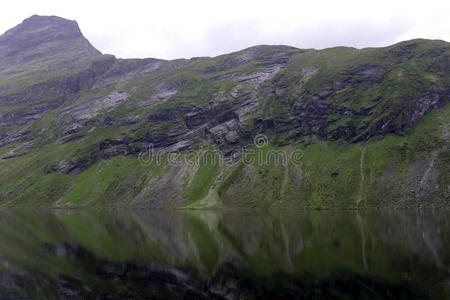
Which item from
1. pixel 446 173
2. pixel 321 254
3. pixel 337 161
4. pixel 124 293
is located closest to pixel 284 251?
pixel 321 254

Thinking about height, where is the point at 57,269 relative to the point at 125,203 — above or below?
above

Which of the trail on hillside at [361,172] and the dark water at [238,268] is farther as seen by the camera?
the trail on hillside at [361,172]

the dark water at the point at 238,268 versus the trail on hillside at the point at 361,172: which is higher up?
the dark water at the point at 238,268

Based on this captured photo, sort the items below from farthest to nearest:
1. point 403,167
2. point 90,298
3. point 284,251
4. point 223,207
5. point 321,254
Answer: point 223,207, point 403,167, point 284,251, point 321,254, point 90,298

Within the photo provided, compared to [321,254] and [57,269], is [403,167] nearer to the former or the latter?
[321,254]

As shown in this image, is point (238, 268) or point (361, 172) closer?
point (238, 268)

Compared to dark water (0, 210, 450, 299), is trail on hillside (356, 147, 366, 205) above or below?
below

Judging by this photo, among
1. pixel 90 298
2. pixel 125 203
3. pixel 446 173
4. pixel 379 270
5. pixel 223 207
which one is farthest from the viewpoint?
pixel 125 203

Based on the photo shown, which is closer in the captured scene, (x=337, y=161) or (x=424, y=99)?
(x=337, y=161)

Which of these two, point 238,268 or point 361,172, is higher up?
point 238,268

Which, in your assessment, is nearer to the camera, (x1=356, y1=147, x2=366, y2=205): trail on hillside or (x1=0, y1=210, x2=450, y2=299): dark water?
(x1=0, y1=210, x2=450, y2=299): dark water

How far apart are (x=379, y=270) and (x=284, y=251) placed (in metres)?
14.5

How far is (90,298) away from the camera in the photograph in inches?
1115

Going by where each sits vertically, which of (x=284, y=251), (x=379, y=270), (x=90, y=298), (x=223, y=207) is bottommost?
(x=223, y=207)
